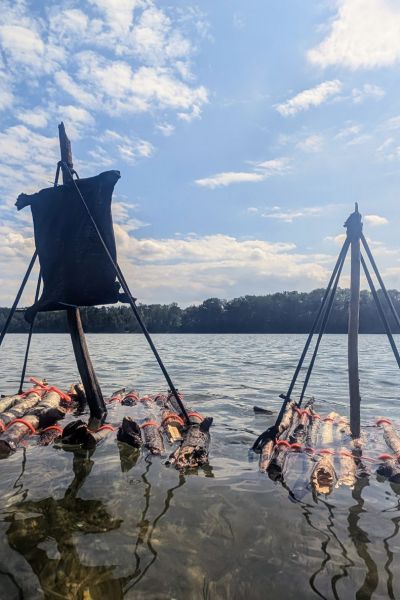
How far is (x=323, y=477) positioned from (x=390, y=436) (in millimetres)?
3091

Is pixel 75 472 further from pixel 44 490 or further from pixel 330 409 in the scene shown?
pixel 330 409

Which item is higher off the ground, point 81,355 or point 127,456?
point 81,355

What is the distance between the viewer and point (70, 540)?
16.6ft

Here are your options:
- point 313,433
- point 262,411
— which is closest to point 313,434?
point 313,433

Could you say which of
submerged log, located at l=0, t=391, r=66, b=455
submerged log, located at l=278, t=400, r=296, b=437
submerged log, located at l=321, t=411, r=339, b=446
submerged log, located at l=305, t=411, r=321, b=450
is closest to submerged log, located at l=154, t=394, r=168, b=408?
submerged log, located at l=0, t=391, r=66, b=455

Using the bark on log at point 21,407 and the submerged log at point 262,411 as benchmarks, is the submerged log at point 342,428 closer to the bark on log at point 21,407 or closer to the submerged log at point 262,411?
the submerged log at point 262,411

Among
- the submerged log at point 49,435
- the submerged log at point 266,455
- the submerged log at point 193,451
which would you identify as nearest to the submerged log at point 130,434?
the submerged log at point 193,451

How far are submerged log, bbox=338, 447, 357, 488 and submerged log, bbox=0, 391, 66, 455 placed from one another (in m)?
6.72

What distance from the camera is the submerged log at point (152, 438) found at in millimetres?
8828

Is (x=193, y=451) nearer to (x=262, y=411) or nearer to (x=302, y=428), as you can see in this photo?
(x=302, y=428)

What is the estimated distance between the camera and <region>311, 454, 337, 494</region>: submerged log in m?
6.80

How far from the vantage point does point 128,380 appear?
69.6 ft

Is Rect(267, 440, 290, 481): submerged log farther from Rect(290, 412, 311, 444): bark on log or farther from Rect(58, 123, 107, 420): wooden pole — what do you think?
Rect(58, 123, 107, 420): wooden pole

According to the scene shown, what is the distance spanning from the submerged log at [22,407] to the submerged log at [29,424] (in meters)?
0.23
